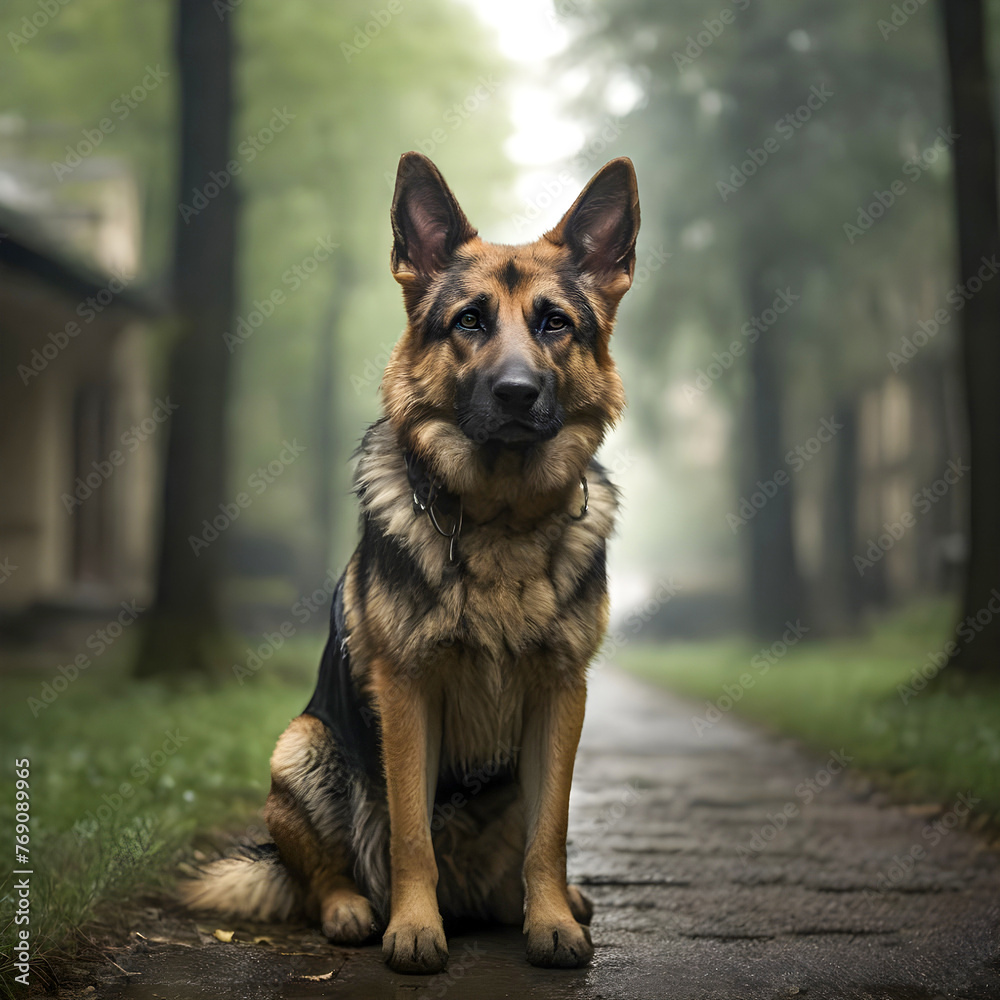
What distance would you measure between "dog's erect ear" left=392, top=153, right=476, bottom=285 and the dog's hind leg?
163 centimetres

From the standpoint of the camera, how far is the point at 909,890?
3814 millimetres

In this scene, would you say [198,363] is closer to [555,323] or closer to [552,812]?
[555,323]

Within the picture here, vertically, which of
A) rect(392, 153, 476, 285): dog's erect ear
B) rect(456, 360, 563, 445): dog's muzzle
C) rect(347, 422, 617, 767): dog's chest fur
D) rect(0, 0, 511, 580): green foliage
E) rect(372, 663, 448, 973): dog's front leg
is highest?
rect(0, 0, 511, 580): green foliage

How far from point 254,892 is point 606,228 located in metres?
2.61

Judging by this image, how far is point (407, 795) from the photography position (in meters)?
2.90

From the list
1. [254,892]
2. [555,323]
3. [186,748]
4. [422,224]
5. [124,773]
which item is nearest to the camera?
[555,323]

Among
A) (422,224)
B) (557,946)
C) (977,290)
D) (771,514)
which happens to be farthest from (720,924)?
(771,514)

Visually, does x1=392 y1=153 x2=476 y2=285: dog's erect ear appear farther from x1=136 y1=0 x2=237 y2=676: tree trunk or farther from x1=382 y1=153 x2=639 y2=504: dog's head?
x1=136 y1=0 x2=237 y2=676: tree trunk

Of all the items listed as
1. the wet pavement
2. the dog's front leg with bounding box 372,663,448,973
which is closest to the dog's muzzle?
the dog's front leg with bounding box 372,663,448,973

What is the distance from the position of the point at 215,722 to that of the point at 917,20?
37.2 feet

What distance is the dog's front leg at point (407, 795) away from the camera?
9.45 feet

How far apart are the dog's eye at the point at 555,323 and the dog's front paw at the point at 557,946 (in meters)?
1.85

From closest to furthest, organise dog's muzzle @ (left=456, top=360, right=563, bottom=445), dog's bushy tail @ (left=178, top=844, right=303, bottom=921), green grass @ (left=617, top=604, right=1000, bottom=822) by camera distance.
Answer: dog's muzzle @ (left=456, top=360, right=563, bottom=445), dog's bushy tail @ (left=178, top=844, right=303, bottom=921), green grass @ (left=617, top=604, right=1000, bottom=822)

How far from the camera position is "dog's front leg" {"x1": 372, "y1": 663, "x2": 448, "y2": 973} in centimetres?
288
